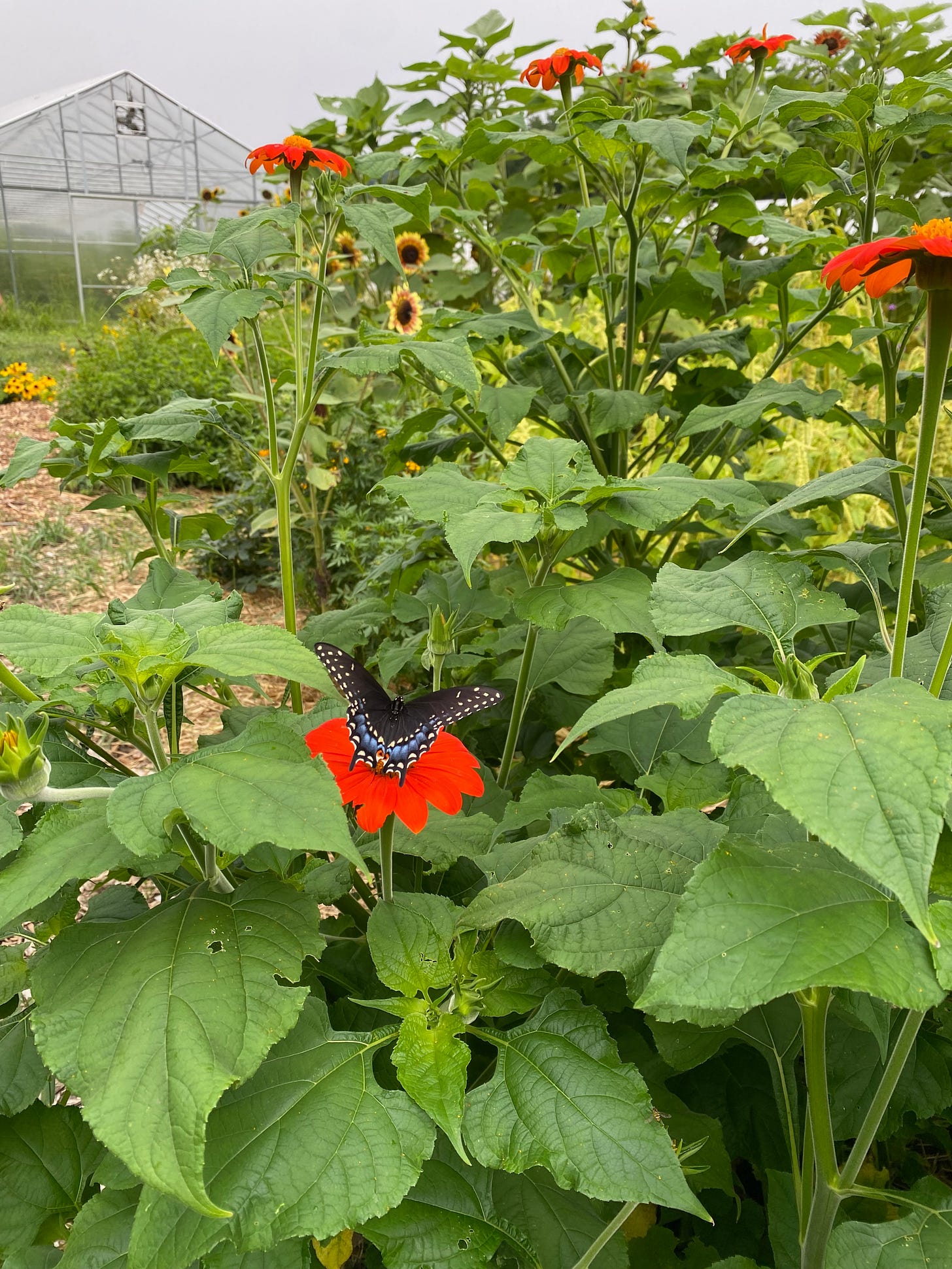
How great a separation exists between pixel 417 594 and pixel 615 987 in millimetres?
929

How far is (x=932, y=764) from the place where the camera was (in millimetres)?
584

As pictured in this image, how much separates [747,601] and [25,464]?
1.18 meters

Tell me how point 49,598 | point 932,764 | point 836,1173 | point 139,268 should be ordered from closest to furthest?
point 932,764, point 836,1173, point 49,598, point 139,268

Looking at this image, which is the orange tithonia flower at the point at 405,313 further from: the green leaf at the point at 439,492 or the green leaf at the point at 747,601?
the green leaf at the point at 747,601

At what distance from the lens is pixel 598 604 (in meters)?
1.22

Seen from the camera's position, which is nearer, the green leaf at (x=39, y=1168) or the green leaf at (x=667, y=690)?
the green leaf at (x=667, y=690)

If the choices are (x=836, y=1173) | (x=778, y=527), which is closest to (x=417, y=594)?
(x=778, y=527)

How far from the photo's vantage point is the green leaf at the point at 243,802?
691 mm

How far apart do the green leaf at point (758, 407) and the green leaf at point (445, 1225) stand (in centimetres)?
121

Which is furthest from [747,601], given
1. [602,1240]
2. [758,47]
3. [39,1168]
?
[758,47]

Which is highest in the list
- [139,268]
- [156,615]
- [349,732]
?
[139,268]

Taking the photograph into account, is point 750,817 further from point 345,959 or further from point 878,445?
point 878,445

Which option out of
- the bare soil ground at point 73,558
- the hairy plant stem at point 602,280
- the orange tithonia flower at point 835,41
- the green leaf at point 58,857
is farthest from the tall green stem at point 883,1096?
the orange tithonia flower at point 835,41

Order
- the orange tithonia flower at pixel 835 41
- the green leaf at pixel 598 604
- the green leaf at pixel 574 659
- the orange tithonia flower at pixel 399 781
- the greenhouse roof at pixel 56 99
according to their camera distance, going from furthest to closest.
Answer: the greenhouse roof at pixel 56 99
the orange tithonia flower at pixel 835 41
the green leaf at pixel 574 659
the green leaf at pixel 598 604
the orange tithonia flower at pixel 399 781
